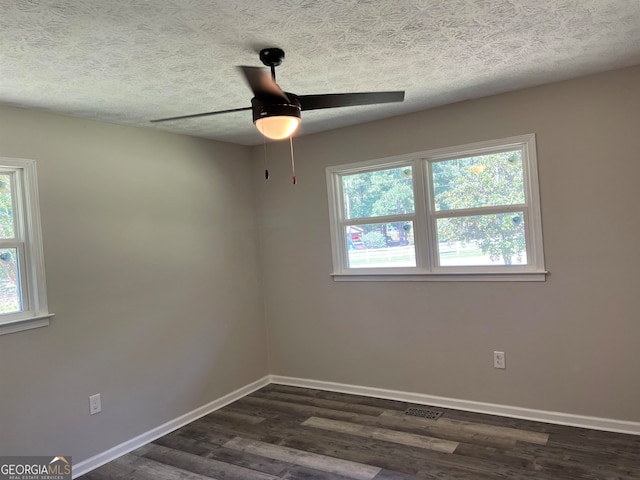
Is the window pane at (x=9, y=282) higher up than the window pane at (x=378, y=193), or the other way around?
the window pane at (x=378, y=193)

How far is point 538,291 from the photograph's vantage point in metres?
3.28

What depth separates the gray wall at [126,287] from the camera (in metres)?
2.91

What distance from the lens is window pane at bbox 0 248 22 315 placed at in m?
2.83

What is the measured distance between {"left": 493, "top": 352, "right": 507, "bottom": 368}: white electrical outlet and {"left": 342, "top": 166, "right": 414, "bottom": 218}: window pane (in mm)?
1277

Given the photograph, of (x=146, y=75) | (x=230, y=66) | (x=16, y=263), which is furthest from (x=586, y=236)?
(x=16, y=263)

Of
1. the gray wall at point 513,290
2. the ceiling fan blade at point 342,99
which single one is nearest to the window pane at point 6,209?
the ceiling fan blade at point 342,99

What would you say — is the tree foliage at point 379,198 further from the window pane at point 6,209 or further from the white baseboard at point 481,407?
the window pane at point 6,209

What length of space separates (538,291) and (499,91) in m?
1.44

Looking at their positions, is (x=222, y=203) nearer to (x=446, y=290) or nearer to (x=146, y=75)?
(x=146, y=75)

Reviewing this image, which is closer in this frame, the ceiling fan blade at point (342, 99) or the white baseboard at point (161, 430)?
the ceiling fan blade at point (342, 99)

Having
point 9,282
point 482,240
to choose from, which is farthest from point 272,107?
point 482,240

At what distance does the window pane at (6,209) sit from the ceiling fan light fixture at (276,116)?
74.0 inches

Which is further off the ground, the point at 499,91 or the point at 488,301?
the point at 499,91

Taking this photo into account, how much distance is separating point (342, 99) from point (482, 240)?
75.2 inches
